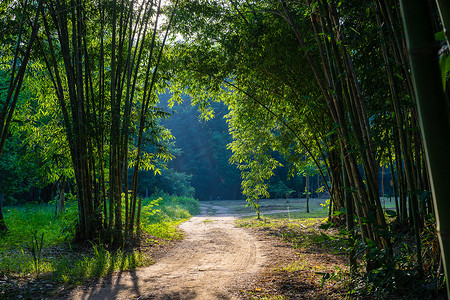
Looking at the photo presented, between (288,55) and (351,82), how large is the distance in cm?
282

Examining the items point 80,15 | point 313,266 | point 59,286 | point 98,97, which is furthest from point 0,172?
point 313,266

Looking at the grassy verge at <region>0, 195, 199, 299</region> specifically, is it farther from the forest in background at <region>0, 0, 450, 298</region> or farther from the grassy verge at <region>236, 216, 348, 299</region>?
the grassy verge at <region>236, 216, 348, 299</region>

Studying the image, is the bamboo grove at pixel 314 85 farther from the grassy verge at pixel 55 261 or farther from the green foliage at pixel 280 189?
the green foliage at pixel 280 189

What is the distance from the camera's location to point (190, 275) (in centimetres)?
360

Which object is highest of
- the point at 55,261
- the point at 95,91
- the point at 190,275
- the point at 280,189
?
the point at 95,91

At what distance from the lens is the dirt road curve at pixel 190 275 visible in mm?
2930

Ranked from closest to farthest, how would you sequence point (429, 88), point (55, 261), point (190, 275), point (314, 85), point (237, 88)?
point (429, 88)
point (190, 275)
point (55, 261)
point (314, 85)
point (237, 88)

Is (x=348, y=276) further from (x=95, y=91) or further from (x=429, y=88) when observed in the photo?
(x=95, y=91)

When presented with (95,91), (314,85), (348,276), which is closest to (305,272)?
(348,276)

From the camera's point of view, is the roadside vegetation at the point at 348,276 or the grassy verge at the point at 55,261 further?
the grassy verge at the point at 55,261

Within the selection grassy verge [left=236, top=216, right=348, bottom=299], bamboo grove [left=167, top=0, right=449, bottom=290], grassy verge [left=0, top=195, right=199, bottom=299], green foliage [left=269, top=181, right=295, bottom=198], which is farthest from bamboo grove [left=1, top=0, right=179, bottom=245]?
green foliage [left=269, top=181, right=295, bottom=198]

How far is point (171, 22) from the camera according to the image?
222 inches

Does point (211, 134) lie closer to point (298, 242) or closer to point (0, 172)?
point (0, 172)

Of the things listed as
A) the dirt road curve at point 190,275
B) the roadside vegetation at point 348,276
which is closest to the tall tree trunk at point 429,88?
the roadside vegetation at point 348,276
